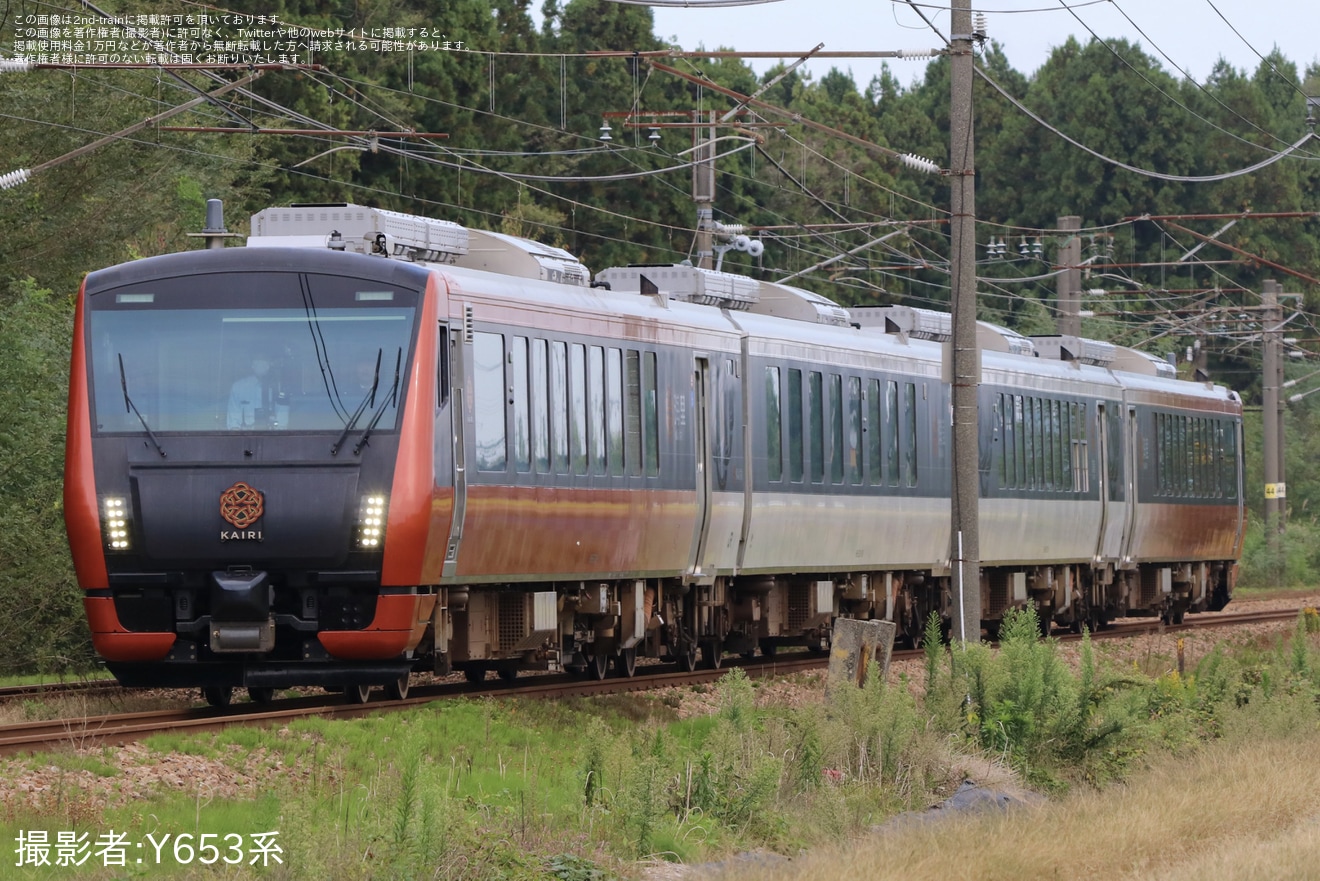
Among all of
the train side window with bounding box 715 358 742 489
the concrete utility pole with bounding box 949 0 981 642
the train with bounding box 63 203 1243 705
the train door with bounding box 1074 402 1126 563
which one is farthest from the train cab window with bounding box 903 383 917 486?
the concrete utility pole with bounding box 949 0 981 642

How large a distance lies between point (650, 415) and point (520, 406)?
8.36 ft

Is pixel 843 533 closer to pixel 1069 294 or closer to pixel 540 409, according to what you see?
pixel 540 409

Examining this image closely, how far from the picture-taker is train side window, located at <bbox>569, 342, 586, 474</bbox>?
18.9m

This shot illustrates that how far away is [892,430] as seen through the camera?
26141 millimetres

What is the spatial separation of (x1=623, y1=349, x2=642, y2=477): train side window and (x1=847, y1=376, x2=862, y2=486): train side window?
5388 mm

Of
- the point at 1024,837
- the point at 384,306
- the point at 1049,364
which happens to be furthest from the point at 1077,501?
the point at 1024,837

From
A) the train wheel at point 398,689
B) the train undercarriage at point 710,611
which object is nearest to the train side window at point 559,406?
the train undercarriage at point 710,611

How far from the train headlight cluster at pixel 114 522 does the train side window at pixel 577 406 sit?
13.5 ft

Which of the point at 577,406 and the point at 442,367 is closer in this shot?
the point at 442,367

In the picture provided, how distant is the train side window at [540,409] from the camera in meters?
18.2

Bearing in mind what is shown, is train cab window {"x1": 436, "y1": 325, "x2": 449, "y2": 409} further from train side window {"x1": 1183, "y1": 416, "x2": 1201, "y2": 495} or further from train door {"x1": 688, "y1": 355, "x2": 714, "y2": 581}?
train side window {"x1": 1183, "y1": 416, "x2": 1201, "y2": 495}

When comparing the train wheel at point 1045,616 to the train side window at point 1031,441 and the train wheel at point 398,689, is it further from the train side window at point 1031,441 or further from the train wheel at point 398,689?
the train wheel at point 398,689

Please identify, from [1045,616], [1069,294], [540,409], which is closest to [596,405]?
[540,409]

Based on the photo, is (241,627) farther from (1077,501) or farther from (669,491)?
→ (1077,501)
